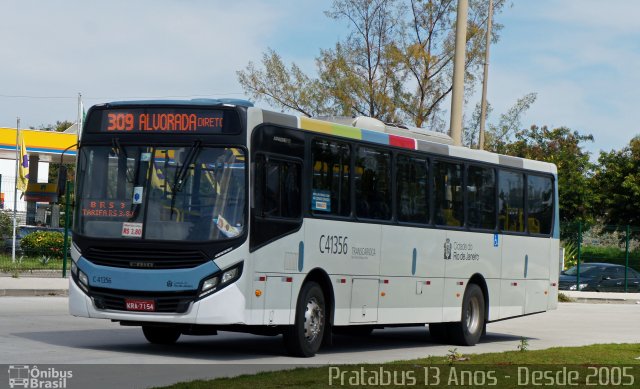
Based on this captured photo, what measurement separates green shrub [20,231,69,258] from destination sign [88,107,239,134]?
17.9 m

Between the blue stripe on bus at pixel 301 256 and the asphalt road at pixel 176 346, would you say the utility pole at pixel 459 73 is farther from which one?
the blue stripe on bus at pixel 301 256

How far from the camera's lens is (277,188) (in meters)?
15.1

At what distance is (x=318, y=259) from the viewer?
51.7 feet

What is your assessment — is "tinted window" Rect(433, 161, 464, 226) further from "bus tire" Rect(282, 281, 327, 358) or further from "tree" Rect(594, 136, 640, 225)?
"tree" Rect(594, 136, 640, 225)

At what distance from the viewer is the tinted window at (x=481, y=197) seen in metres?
19.9

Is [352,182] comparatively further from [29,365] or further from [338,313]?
[29,365]

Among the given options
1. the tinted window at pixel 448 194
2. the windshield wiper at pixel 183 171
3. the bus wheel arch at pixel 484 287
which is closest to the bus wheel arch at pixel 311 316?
the windshield wiper at pixel 183 171

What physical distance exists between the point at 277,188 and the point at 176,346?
9.60 feet

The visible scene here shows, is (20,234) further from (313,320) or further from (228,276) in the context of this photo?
(228,276)

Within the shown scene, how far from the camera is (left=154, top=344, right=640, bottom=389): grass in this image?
11.6m

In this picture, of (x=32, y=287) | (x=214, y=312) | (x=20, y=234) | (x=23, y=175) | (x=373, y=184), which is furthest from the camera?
(x=23, y=175)

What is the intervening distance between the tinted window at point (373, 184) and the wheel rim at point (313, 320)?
1.65 metres

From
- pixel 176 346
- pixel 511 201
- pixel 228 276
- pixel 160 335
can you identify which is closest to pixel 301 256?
pixel 228 276

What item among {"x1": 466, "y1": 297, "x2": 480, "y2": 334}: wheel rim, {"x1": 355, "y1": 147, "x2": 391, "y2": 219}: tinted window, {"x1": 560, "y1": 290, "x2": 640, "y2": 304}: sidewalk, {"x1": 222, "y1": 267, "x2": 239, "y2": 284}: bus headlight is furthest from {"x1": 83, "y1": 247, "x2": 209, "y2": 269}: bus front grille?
{"x1": 560, "y1": 290, "x2": 640, "y2": 304}: sidewalk
